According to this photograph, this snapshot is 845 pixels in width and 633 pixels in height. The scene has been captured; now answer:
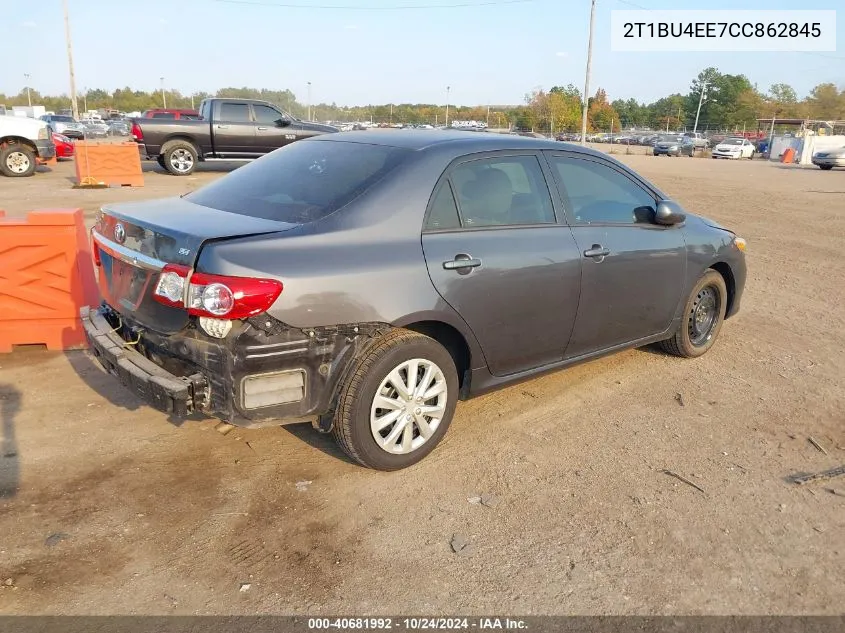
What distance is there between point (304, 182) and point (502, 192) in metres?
1.13

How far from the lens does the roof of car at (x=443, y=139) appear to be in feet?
12.5

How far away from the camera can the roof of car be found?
3.81m

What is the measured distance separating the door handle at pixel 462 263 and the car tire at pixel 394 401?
39 cm

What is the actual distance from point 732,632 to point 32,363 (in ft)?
15.5

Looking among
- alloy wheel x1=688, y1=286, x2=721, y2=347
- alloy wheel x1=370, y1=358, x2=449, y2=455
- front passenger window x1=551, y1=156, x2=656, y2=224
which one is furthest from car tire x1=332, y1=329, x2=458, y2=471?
alloy wheel x1=688, y1=286, x2=721, y2=347

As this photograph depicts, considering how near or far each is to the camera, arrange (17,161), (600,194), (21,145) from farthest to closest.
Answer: (17,161), (21,145), (600,194)

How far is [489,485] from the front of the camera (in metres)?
3.44

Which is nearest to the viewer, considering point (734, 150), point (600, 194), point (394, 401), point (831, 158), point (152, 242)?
point (152, 242)

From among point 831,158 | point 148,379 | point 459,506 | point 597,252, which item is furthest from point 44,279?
point 831,158

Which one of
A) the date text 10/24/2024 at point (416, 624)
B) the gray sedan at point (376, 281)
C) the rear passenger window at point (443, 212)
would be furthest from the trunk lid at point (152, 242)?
the date text 10/24/2024 at point (416, 624)

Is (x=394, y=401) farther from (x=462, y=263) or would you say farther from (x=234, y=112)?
(x=234, y=112)

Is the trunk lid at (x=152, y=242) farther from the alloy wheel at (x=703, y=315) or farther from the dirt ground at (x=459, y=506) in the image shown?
the alloy wheel at (x=703, y=315)

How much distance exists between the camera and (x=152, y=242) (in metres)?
3.18

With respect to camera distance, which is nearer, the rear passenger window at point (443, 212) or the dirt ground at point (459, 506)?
the dirt ground at point (459, 506)
